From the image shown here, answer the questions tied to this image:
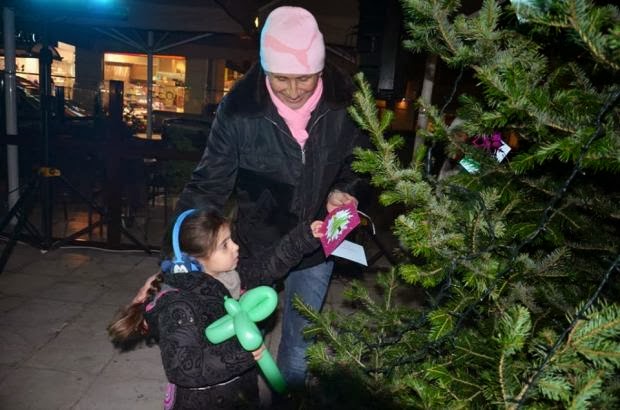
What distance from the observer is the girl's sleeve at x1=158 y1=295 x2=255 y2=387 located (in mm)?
1792

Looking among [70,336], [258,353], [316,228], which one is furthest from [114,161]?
[258,353]

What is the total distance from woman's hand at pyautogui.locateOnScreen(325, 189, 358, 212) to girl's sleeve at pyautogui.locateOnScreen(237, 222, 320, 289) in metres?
0.15

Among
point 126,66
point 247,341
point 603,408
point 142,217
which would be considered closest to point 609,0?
point 603,408

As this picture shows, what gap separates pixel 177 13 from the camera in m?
6.21

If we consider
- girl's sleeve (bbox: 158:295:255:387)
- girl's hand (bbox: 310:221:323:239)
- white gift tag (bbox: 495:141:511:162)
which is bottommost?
girl's sleeve (bbox: 158:295:255:387)

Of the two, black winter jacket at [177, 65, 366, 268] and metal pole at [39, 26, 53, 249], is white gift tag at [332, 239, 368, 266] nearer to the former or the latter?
black winter jacket at [177, 65, 366, 268]

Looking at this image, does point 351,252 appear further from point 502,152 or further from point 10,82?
point 10,82

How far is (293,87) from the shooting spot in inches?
84.9

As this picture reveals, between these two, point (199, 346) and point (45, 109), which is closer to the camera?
point (199, 346)

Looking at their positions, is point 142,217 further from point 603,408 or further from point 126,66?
point 126,66

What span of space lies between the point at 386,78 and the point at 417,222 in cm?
240

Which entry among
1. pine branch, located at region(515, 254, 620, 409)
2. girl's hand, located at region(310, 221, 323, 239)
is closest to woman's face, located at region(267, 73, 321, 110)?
girl's hand, located at region(310, 221, 323, 239)

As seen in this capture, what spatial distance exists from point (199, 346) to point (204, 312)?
137 mm

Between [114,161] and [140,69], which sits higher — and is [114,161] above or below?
below
